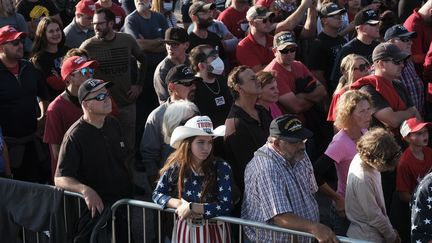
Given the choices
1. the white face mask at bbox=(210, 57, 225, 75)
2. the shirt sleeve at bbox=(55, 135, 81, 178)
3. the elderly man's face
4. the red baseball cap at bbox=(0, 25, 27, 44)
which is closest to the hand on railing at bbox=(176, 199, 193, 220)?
the elderly man's face

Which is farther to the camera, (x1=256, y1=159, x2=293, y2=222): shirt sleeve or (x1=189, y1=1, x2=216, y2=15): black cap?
(x1=189, y1=1, x2=216, y2=15): black cap

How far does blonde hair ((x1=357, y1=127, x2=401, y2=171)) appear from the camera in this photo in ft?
19.1

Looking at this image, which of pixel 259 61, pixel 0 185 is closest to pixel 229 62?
pixel 259 61

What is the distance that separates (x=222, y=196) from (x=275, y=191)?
457 mm

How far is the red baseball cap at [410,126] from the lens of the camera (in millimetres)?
6770

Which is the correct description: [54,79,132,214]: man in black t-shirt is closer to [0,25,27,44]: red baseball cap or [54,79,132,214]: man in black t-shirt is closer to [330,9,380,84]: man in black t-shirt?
[0,25,27,44]: red baseball cap

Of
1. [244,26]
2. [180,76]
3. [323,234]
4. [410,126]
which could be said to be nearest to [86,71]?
[180,76]

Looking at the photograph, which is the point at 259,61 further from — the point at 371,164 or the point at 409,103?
the point at 371,164

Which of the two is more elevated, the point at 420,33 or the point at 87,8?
the point at 87,8

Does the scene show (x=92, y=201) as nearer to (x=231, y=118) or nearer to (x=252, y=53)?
(x=231, y=118)

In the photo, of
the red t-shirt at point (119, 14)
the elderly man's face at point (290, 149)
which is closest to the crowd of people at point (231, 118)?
the elderly man's face at point (290, 149)

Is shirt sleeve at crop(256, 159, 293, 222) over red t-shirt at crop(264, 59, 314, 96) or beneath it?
beneath

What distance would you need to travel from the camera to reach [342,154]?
648 cm

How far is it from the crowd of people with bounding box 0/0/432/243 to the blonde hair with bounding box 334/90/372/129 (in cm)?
1
